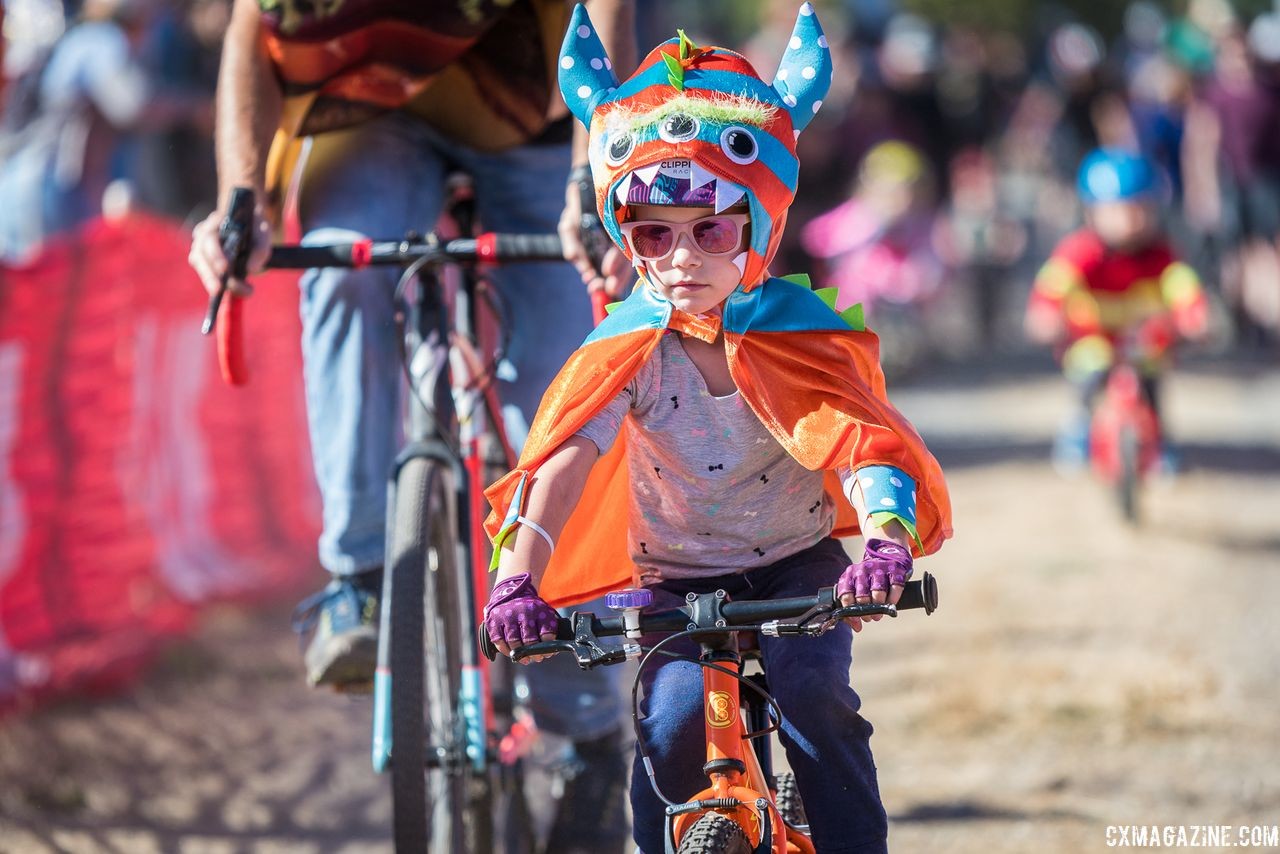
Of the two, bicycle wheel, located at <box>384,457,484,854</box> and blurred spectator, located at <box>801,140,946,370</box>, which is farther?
blurred spectator, located at <box>801,140,946,370</box>

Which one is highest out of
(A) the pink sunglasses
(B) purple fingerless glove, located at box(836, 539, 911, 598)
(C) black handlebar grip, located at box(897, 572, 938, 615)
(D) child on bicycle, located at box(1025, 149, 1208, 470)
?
(D) child on bicycle, located at box(1025, 149, 1208, 470)

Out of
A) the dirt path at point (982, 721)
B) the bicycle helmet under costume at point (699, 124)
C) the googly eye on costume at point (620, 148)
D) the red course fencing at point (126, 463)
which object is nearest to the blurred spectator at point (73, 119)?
the red course fencing at point (126, 463)

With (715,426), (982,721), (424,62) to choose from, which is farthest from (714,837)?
(982,721)

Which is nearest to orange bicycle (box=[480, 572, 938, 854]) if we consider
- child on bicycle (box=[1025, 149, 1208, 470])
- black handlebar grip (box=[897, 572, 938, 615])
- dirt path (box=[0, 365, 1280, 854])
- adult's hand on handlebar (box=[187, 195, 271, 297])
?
black handlebar grip (box=[897, 572, 938, 615])

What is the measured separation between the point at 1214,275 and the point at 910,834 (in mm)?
12644

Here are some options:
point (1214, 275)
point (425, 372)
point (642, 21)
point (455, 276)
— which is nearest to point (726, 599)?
point (425, 372)

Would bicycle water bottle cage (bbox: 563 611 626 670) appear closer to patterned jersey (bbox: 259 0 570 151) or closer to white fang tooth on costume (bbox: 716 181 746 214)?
white fang tooth on costume (bbox: 716 181 746 214)

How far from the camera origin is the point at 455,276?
13.8 ft

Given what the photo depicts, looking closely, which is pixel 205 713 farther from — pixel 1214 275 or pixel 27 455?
pixel 1214 275

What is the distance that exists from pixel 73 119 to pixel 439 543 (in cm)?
593

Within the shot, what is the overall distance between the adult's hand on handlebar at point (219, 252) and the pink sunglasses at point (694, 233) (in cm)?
95

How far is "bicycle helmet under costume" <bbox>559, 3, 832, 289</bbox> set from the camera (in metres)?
3.06

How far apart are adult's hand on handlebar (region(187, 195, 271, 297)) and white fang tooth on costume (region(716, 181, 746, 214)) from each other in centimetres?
112

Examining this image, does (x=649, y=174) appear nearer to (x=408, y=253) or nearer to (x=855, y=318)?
(x=855, y=318)
